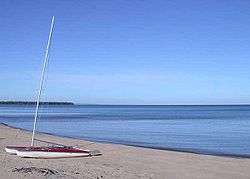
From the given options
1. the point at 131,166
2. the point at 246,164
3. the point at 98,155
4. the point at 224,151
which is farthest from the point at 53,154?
the point at 224,151

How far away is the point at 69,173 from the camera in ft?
Result: 54.6

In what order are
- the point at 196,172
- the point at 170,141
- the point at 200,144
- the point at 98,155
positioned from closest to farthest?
the point at 196,172 → the point at 98,155 → the point at 200,144 → the point at 170,141

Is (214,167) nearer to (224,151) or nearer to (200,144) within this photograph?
(224,151)

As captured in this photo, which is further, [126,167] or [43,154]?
[43,154]

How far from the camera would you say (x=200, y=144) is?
109 ft

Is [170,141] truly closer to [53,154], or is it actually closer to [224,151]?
[224,151]

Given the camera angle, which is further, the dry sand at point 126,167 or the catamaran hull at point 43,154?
the catamaran hull at point 43,154

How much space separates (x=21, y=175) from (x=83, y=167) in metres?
3.94

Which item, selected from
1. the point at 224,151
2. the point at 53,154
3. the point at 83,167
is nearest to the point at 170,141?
the point at 224,151

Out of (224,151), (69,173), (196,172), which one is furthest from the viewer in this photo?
(224,151)

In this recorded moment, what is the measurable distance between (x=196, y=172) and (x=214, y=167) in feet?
6.35

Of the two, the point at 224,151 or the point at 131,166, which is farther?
the point at 224,151

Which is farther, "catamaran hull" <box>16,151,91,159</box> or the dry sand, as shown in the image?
"catamaran hull" <box>16,151,91,159</box>

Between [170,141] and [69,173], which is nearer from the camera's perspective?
[69,173]
